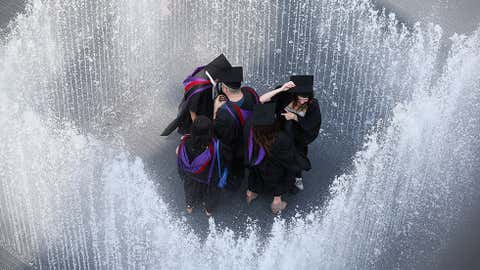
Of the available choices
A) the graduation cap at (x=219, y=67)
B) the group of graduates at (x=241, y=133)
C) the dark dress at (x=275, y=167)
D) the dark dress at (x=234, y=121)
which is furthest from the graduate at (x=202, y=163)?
the graduation cap at (x=219, y=67)

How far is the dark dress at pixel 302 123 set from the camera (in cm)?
479

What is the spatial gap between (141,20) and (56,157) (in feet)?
6.41

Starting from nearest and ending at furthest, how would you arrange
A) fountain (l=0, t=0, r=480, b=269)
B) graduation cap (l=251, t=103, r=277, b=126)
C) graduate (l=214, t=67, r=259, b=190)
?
graduation cap (l=251, t=103, r=277, b=126) → graduate (l=214, t=67, r=259, b=190) → fountain (l=0, t=0, r=480, b=269)

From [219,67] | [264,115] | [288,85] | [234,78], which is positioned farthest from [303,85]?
[219,67]

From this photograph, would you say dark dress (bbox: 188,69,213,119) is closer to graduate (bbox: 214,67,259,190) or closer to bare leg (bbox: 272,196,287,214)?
graduate (bbox: 214,67,259,190)

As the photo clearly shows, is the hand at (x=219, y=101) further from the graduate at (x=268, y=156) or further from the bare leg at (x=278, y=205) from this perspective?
the bare leg at (x=278, y=205)

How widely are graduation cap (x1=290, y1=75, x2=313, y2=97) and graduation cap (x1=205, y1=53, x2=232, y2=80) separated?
0.65m

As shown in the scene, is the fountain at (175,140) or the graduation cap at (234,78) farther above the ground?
the graduation cap at (234,78)

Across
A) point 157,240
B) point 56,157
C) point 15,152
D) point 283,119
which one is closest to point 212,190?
point 157,240

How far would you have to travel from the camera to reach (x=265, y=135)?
15.1ft

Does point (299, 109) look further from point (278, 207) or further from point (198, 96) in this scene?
point (278, 207)

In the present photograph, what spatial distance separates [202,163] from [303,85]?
3.87ft

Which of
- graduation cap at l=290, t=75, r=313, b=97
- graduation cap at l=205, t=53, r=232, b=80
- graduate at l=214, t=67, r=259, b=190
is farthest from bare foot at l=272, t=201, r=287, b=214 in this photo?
graduation cap at l=205, t=53, r=232, b=80

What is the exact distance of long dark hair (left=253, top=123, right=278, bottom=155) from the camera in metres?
4.54
